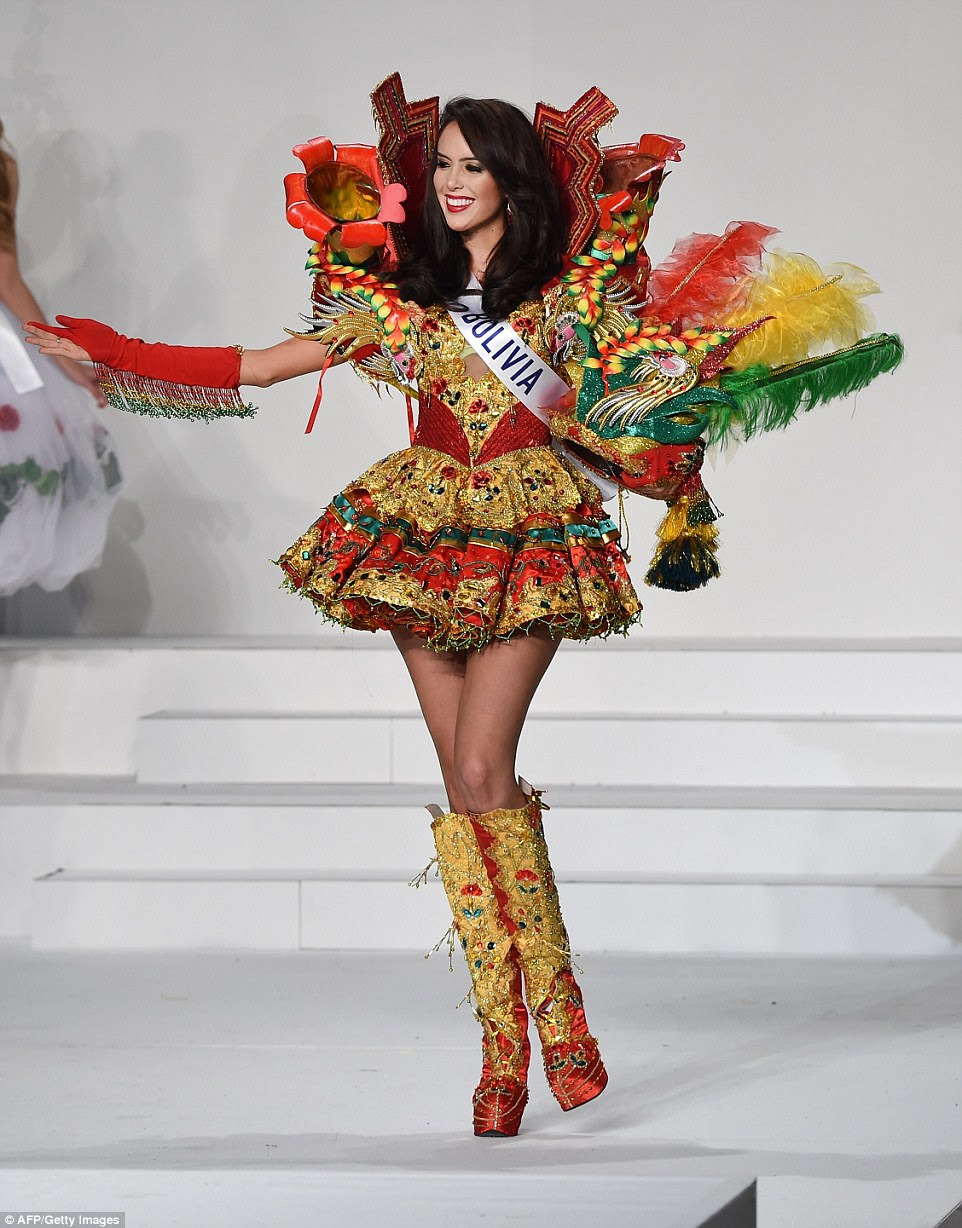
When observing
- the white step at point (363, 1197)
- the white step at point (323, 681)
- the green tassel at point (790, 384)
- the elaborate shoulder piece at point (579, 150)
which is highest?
the elaborate shoulder piece at point (579, 150)

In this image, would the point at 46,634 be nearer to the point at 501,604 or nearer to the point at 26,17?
the point at 26,17

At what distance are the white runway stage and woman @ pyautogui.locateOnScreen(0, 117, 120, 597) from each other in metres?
1.31

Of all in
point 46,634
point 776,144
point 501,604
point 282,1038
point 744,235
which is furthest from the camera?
point 46,634

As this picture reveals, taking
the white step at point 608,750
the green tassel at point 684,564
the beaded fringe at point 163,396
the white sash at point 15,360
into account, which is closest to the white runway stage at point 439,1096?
the white step at point 608,750

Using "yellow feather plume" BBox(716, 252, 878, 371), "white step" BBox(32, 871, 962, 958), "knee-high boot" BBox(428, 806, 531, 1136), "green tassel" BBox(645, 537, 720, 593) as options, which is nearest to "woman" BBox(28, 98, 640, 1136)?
"knee-high boot" BBox(428, 806, 531, 1136)

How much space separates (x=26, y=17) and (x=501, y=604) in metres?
3.83

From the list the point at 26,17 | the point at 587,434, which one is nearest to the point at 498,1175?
the point at 587,434

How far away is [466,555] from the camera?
7.68 ft

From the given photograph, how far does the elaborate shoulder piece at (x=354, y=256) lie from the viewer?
2432 millimetres

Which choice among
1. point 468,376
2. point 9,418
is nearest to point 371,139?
point 9,418

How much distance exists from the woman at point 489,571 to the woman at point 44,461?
81.0 inches

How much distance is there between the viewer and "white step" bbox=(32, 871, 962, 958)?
3.50 meters

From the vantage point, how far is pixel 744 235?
255 cm

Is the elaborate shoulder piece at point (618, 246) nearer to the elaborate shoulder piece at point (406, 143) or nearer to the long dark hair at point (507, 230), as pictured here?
the long dark hair at point (507, 230)
